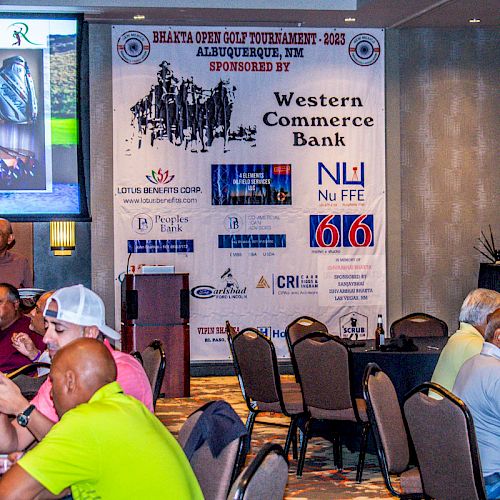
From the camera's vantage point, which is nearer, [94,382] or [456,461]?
→ [94,382]

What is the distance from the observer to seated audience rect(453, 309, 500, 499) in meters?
4.06

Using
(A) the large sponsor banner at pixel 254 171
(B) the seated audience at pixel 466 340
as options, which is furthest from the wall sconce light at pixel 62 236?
(B) the seated audience at pixel 466 340

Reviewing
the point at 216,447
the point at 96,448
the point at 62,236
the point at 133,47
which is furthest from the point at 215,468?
the point at 133,47

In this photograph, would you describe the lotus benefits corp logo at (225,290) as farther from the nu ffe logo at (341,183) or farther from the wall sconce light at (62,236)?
the wall sconce light at (62,236)

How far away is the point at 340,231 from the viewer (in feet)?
34.7

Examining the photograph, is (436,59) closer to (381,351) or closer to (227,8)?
(227,8)

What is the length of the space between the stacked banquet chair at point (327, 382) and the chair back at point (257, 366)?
0.17 metres

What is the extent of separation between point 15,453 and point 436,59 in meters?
8.32

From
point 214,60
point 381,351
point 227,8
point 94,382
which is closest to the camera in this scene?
point 94,382

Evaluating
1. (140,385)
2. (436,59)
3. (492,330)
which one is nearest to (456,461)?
(492,330)

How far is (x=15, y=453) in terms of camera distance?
3.32 meters

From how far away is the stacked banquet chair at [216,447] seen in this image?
3057 millimetres

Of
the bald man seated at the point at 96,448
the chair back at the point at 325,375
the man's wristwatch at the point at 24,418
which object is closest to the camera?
the bald man seated at the point at 96,448

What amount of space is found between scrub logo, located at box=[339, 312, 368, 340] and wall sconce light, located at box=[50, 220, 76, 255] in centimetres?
297
